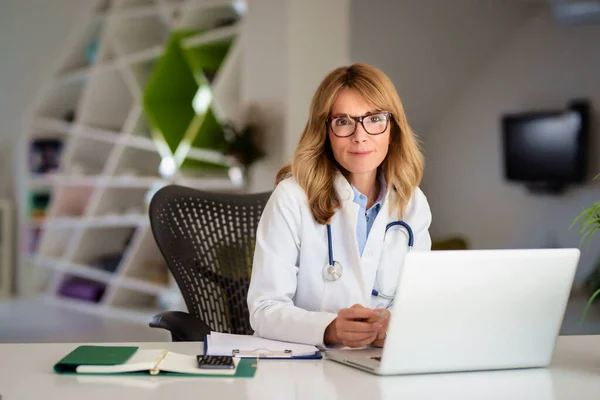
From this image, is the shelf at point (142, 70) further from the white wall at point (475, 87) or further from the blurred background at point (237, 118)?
the white wall at point (475, 87)

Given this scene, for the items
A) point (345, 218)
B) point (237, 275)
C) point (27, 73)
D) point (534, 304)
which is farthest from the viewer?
point (27, 73)

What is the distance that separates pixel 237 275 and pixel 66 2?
18.3 feet

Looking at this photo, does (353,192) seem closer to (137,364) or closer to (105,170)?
(137,364)

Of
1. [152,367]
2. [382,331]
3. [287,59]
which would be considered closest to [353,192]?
[382,331]

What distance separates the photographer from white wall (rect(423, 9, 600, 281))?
16.7 ft

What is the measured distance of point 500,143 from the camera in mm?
5625

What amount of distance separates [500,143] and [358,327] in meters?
Result: 4.21

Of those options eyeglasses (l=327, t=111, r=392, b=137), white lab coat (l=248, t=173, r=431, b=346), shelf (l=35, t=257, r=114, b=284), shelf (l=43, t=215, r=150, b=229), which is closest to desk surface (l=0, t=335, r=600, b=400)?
white lab coat (l=248, t=173, r=431, b=346)

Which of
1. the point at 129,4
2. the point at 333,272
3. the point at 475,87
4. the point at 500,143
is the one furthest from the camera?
the point at 129,4

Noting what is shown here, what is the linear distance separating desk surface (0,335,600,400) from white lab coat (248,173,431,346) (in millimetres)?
355

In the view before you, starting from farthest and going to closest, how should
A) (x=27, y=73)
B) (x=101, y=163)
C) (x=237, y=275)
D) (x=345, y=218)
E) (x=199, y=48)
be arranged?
(x=27, y=73) → (x=101, y=163) → (x=199, y=48) → (x=237, y=275) → (x=345, y=218)


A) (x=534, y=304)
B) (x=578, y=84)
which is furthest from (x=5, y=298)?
(x=534, y=304)

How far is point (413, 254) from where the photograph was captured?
1351mm

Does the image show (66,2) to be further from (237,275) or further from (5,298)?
(237,275)
